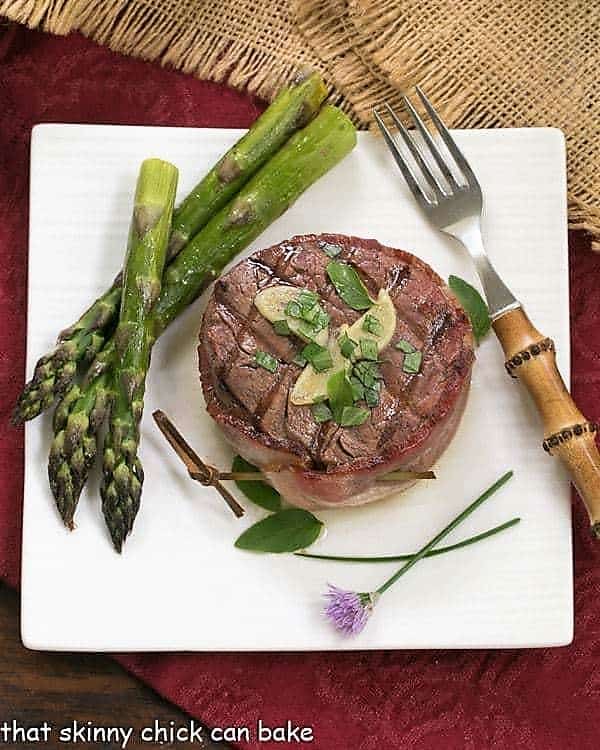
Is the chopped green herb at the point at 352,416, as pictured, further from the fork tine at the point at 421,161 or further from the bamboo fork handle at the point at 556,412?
the fork tine at the point at 421,161

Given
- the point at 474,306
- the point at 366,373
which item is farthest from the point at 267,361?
the point at 474,306

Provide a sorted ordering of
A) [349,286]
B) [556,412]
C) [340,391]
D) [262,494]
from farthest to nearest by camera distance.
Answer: [262,494] → [556,412] → [349,286] → [340,391]

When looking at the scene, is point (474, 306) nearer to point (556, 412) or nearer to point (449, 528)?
point (556, 412)

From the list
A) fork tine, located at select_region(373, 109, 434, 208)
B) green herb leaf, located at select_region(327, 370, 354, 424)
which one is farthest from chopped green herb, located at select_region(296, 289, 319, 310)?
fork tine, located at select_region(373, 109, 434, 208)

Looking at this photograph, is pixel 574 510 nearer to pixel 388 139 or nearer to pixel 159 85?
pixel 388 139

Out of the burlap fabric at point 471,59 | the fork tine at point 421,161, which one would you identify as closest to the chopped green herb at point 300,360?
the fork tine at point 421,161

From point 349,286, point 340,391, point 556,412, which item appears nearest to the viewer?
point 340,391
